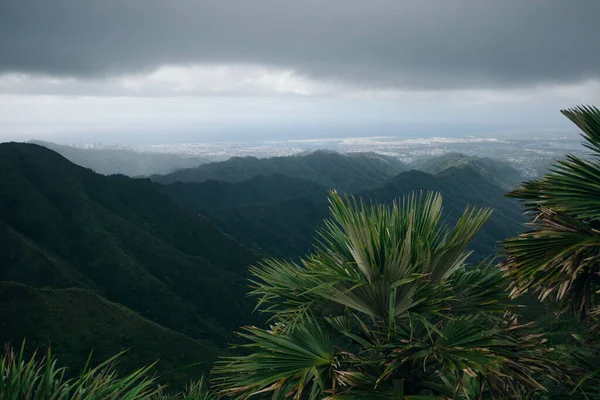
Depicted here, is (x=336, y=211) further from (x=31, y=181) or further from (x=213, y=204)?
(x=213, y=204)

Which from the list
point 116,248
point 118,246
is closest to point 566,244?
point 116,248

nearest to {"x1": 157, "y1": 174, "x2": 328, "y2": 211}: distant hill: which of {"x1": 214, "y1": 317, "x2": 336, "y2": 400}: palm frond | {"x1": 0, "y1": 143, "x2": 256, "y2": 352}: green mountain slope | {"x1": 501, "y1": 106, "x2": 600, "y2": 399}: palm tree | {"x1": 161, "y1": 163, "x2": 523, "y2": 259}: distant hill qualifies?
{"x1": 161, "y1": 163, "x2": 523, "y2": 259}: distant hill

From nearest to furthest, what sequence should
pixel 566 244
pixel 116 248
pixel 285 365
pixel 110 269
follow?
pixel 285 365, pixel 566 244, pixel 110 269, pixel 116 248

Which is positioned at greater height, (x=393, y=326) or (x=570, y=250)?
(x=570, y=250)

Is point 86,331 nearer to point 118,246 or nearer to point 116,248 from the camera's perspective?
point 116,248

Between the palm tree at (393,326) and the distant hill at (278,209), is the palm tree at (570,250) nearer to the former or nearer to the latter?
the palm tree at (393,326)

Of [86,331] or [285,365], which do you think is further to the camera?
[86,331]

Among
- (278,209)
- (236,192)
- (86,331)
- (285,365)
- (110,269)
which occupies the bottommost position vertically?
(278,209)

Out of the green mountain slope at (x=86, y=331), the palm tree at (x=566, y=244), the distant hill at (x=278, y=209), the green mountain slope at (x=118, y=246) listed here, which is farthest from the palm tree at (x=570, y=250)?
the distant hill at (x=278, y=209)
